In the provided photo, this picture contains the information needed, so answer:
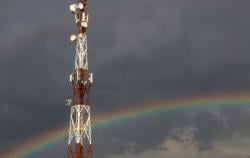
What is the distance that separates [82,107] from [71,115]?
7.90 ft

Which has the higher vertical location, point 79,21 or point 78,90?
point 79,21

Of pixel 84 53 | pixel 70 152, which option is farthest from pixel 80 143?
pixel 84 53

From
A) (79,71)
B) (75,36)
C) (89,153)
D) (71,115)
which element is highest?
(75,36)

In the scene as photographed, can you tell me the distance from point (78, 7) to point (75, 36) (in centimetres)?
572

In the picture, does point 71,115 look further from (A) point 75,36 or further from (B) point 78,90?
(A) point 75,36

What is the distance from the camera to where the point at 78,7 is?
113500mm

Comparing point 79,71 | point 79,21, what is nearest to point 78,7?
point 79,21

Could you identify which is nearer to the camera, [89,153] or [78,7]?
[89,153]

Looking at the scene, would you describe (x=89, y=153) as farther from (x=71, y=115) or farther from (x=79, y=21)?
(x=79, y=21)

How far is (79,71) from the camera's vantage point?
109 m

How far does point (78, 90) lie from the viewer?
→ 109062mm

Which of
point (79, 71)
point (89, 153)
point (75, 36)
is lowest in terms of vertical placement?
point (89, 153)

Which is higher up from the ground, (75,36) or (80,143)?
(75,36)

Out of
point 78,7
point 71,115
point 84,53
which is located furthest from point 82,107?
point 78,7
